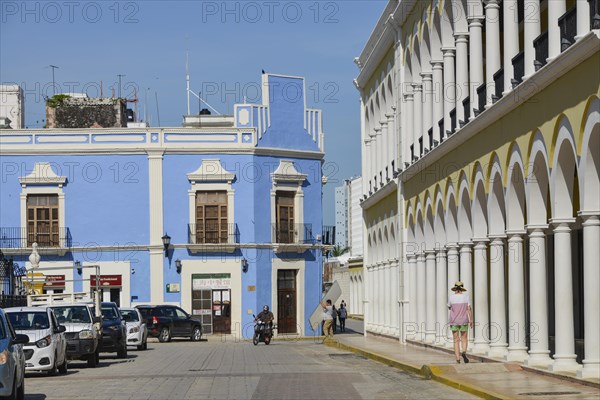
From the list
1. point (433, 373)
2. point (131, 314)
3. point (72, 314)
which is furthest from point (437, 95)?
point (131, 314)

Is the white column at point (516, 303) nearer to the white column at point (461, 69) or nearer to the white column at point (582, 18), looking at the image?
the white column at point (582, 18)

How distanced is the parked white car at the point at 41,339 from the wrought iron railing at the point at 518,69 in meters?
10.6

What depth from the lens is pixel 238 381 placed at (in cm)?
2273

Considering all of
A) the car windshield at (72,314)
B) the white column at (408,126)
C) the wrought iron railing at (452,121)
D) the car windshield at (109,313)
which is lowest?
the car windshield at (109,313)

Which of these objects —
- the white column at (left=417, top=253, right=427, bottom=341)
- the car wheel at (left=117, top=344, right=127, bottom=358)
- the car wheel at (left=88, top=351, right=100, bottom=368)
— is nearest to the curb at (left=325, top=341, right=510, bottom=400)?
the white column at (left=417, top=253, right=427, bottom=341)

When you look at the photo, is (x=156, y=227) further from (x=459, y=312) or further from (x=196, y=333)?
(x=459, y=312)

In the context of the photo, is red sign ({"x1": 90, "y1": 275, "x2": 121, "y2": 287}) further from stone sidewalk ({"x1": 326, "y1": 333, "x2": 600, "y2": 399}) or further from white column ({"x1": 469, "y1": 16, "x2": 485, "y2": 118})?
white column ({"x1": 469, "y1": 16, "x2": 485, "y2": 118})

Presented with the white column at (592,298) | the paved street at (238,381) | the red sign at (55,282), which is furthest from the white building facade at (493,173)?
the red sign at (55,282)

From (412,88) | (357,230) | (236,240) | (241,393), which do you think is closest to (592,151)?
(241,393)

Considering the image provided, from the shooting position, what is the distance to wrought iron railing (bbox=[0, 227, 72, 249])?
54.2 meters

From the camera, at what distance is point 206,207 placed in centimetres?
5544

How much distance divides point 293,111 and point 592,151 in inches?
1544

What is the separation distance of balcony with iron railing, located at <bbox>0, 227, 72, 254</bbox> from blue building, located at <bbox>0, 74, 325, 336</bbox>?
0.05 metres

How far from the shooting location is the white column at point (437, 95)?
3191 cm
